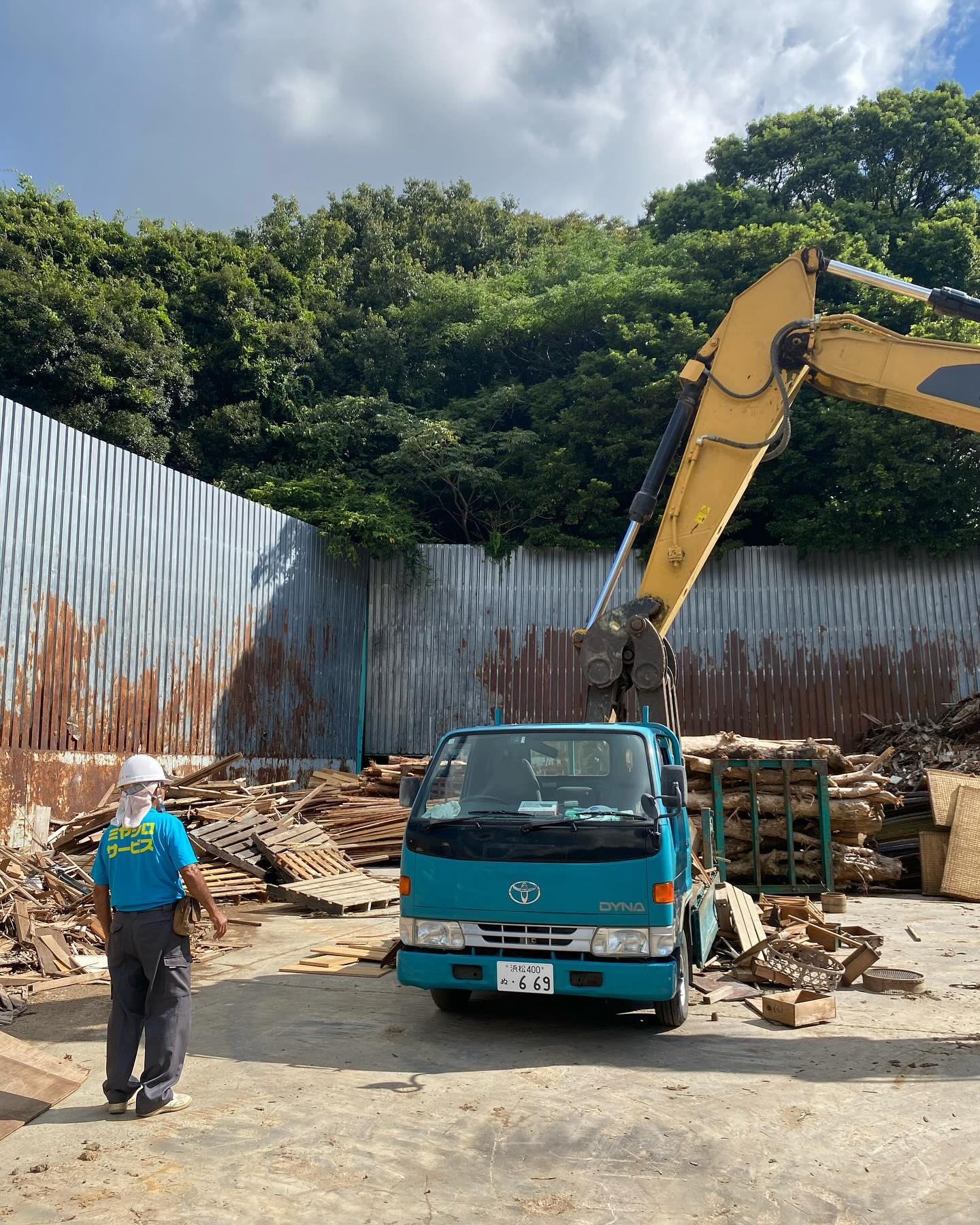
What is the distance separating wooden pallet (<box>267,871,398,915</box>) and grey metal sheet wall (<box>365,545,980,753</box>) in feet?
30.4

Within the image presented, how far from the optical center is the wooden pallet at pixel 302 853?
1199cm

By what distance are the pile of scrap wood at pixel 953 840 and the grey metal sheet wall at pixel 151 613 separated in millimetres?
11263

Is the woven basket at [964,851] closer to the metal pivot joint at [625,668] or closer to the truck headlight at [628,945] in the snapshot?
the metal pivot joint at [625,668]

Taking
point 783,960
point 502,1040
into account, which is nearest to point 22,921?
point 502,1040

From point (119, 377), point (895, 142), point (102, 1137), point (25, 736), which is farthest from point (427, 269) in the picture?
point (102, 1137)

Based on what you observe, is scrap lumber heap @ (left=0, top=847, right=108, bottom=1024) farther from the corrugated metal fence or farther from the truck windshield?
the truck windshield

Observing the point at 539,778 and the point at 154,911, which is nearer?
the point at 154,911

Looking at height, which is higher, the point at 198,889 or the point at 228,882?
the point at 198,889

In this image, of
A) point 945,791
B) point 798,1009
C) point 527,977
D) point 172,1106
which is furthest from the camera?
point 945,791

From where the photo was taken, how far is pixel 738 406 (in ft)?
38.9

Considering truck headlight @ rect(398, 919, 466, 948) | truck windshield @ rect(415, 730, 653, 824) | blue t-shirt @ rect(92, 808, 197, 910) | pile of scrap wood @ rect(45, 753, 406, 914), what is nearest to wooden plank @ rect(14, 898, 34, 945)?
pile of scrap wood @ rect(45, 753, 406, 914)

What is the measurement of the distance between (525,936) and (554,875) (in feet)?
1.41

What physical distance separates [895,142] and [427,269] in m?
16.3

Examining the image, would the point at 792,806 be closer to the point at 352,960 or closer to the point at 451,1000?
the point at 352,960
